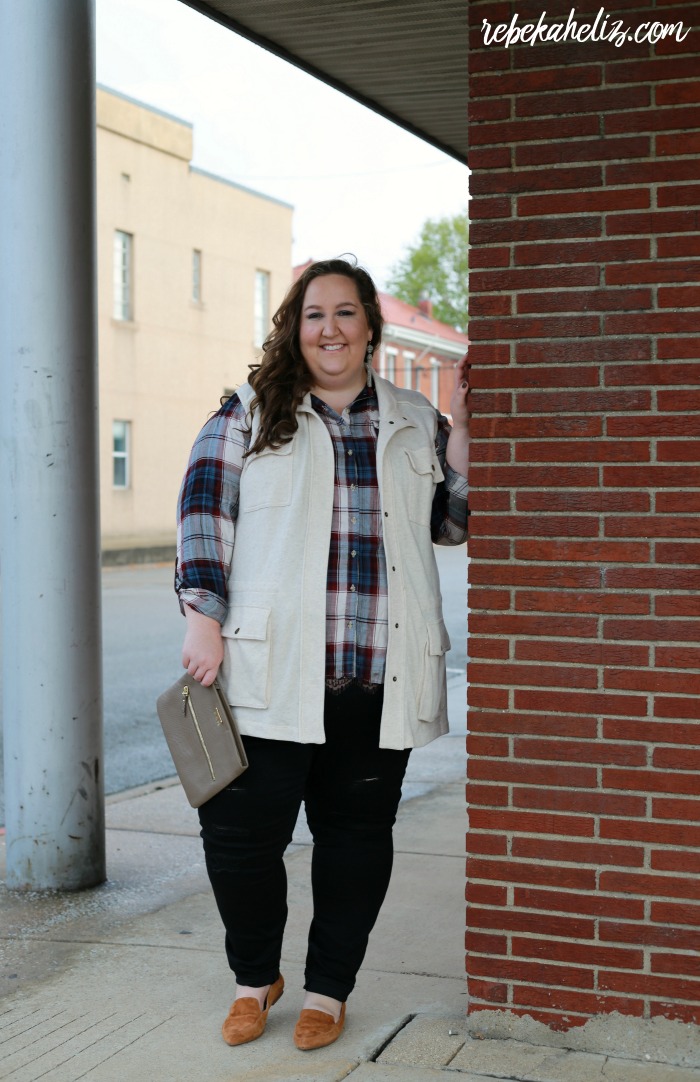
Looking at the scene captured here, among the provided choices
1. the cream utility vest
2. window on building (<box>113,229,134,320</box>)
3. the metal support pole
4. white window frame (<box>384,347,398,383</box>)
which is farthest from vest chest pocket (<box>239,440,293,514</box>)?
white window frame (<box>384,347,398,383</box>)

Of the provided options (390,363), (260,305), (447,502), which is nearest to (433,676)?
(447,502)

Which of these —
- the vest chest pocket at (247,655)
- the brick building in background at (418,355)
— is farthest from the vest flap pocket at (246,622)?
the brick building in background at (418,355)

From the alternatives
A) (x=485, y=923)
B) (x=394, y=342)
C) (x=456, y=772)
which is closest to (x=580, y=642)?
(x=485, y=923)

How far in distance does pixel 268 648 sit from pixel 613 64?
5.89 ft

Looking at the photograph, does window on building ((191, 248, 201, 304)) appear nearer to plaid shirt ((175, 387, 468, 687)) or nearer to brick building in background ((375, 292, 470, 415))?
brick building in background ((375, 292, 470, 415))

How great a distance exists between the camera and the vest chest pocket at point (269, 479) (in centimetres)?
362

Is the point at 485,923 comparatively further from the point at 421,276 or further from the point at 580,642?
the point at 421,276

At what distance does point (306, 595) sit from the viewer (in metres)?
3.56

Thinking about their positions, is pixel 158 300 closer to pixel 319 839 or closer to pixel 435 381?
pixel 435 381

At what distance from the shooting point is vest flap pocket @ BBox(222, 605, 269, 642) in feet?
11.6

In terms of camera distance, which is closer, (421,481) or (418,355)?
(421,481)

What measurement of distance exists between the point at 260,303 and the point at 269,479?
29016 mm

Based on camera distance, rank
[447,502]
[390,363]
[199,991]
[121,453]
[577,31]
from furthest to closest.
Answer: [390,363]
[121,453]
[199,991]
[447,502]
[577,31]

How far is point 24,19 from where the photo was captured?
16.2ft
